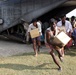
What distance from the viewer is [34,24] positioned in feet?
29.3

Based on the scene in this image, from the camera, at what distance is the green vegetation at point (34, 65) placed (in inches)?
279

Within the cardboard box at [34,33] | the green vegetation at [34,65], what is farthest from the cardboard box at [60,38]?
the cardboard box at [34,33]

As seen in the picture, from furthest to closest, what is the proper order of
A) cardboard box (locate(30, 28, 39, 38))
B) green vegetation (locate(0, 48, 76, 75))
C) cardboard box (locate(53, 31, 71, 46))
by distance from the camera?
cardboard box (locate(30, 28, 39, 38)), green vegetation (locate(0, 48, 76, 75)), cardboard box (locate(53, 31, 71, 46))

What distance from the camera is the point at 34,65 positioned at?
7.76 meters

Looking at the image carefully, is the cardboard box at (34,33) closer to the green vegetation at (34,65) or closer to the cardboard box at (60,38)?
the green vegetation at (34,65)

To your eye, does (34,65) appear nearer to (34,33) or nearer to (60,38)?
(60,38)

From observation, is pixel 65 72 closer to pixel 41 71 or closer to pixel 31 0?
pixel 41 71

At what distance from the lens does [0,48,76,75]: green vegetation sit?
710 cm

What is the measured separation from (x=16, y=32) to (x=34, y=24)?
388 cm

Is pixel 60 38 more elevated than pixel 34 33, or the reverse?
pixel 60 38

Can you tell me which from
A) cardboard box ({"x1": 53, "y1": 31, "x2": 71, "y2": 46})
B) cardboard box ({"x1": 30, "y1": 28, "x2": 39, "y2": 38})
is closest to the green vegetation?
cardboard box ({"x1": 30, "y1": 28, "x2": 39, "y2": 38})

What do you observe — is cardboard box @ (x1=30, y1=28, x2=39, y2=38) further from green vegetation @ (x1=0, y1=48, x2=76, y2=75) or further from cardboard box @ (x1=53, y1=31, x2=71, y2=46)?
cardboard box @ (x1=53, y1=31, x2=71, y2=46)

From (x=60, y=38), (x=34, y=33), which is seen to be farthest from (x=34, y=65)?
(x=34, y=33)

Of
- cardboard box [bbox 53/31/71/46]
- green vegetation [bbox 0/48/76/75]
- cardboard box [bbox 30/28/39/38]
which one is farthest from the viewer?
cardboard box [bbox 30/28/39/38]
